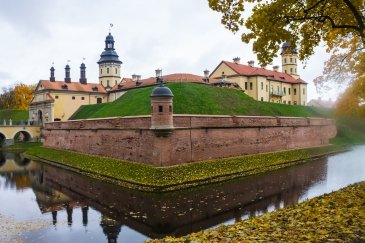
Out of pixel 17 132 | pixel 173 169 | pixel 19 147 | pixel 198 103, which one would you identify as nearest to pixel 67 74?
pixel 17 132

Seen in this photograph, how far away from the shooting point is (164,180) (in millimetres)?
18062

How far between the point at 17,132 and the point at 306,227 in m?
44.9

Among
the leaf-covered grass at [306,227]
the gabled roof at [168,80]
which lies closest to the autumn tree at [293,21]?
the leaf-covered grass at [306,227]

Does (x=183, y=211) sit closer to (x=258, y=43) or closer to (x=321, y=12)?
(x=258, y=43)

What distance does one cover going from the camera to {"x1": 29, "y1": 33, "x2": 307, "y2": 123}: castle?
152 ft

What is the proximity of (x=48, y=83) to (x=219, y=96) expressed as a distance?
998 inches

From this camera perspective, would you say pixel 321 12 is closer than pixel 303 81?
Yes

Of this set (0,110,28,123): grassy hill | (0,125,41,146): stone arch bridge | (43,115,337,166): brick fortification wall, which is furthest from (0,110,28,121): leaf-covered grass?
(43,115,337,166): brick fortification wall

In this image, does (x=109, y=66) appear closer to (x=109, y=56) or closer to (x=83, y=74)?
(x=109, y=56)

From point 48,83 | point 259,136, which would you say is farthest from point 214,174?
point 48,83

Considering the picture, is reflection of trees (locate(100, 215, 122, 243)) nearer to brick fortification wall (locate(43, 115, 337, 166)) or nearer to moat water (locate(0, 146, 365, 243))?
moat water (locate(0, 146, 365, 243))

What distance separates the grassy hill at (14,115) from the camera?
5781 centimetres

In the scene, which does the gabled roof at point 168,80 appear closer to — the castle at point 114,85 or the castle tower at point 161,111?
the castle at point 114,85

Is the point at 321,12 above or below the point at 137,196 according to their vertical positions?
above
